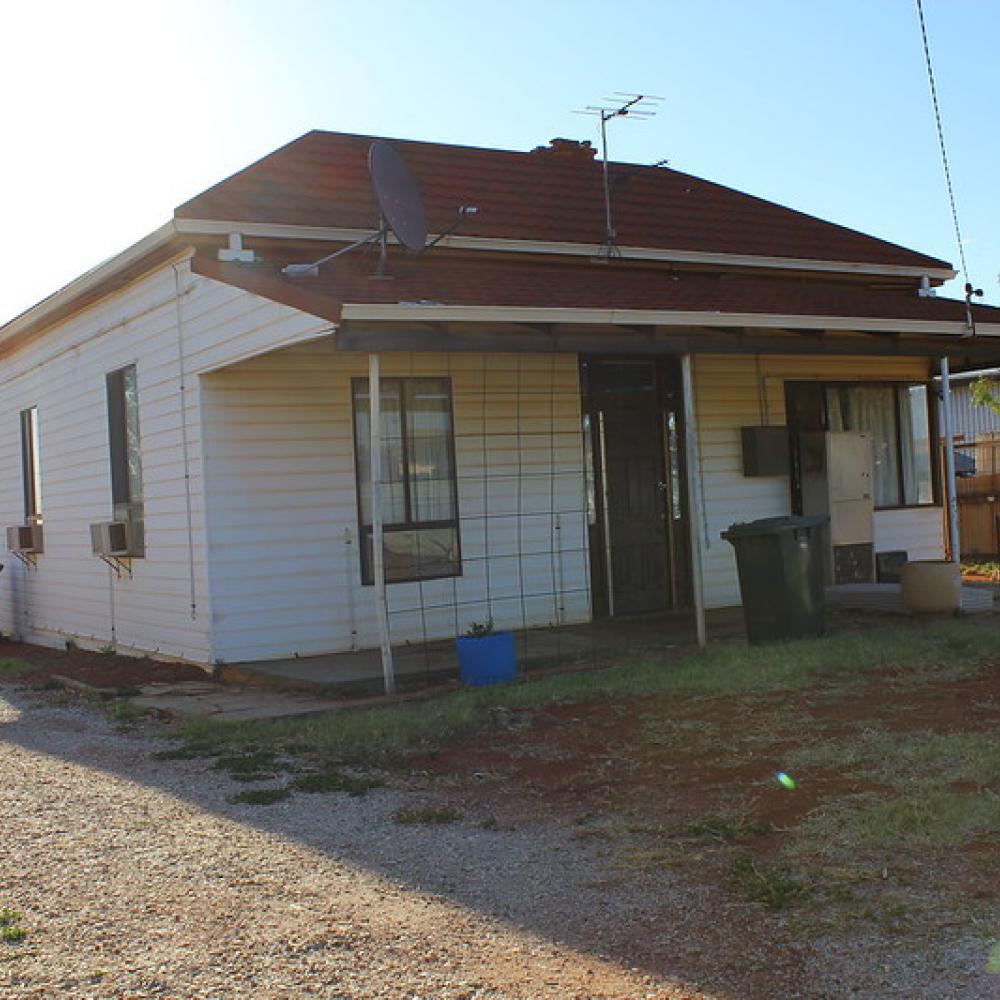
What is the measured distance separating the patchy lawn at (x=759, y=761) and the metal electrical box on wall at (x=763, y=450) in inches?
126

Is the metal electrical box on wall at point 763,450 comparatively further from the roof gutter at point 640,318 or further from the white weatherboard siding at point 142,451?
the white weatherboard siding at point 142,451

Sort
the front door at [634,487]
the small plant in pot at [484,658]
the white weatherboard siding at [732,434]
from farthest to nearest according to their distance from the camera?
1. the white weatherboard siding at [732,434]
2. the front door at [634,487]
3. the small plant in pot at [484,658]

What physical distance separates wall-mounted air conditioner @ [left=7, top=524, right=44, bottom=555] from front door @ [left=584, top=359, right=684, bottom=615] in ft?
23.9

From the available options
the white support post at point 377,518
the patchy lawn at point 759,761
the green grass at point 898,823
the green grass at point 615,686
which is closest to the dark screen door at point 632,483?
the green grass at point 615,686

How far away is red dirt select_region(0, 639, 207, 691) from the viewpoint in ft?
36.1

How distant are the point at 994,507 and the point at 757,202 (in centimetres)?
947

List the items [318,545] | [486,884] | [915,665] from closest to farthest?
[486,884] < [915,665] < [318,545]

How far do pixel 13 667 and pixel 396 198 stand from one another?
665 centimetres

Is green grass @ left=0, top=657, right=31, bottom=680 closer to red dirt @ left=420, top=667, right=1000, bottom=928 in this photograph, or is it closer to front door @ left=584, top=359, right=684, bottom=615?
front door @ left=584, top=359, right=684, bottom=615

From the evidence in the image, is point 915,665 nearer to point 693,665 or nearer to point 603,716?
point 693,665

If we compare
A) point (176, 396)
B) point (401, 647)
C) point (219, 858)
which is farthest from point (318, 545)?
point (219, 858)

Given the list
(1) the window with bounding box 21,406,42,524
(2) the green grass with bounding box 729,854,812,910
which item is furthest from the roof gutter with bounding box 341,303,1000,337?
(1) the window with bounding box 21,406,42,524

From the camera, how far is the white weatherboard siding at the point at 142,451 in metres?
10.8

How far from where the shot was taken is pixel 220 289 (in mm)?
10414
